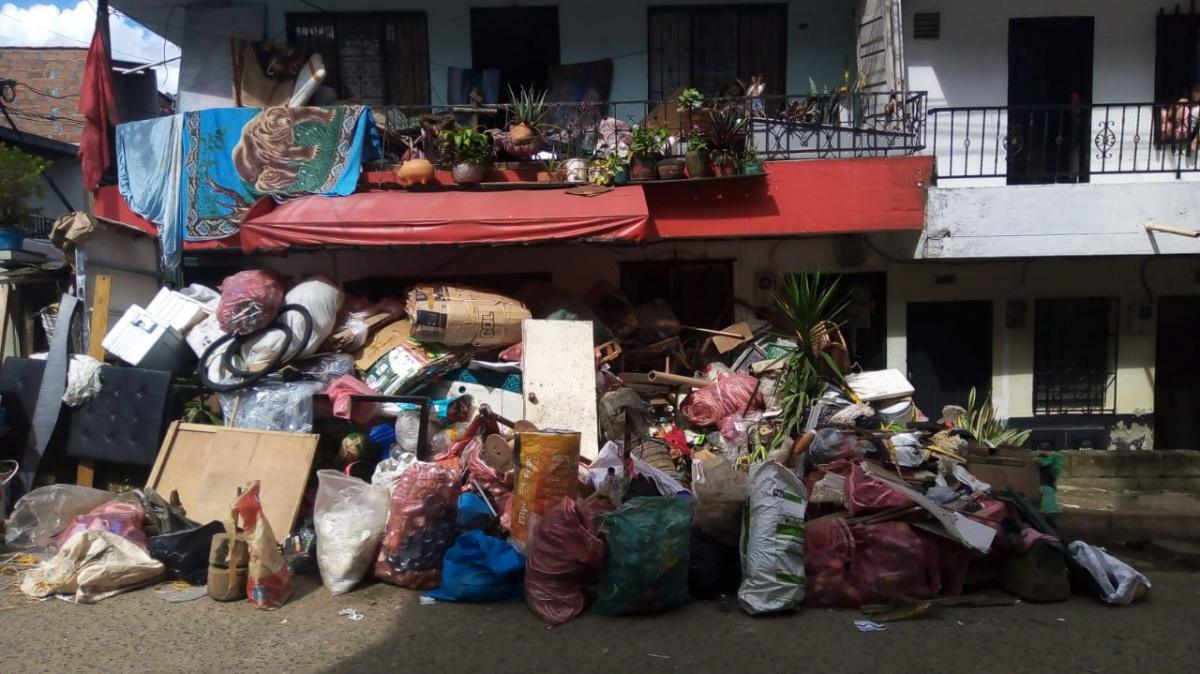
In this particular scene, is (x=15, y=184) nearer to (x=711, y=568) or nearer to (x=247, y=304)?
(x=247, y=304)

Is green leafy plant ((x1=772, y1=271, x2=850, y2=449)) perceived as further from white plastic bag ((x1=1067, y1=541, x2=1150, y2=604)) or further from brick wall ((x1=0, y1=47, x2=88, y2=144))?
brick wall ((x1=0, y1=47, x2=88, y2=144))

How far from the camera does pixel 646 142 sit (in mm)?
8430

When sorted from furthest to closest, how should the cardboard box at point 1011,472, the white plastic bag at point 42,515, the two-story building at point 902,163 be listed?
the two-story building at point 902,163 < the cardboard box at point 1011,472 < the white plastic bag at point 42,515

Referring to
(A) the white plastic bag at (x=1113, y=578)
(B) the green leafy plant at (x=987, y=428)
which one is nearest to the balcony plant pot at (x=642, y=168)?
(B) the green leafy plant at (x=987, y=428)

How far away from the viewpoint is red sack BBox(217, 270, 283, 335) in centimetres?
757

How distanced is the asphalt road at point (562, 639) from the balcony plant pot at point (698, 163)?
180 inches

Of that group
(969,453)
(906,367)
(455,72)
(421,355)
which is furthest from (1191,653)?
(455,72)

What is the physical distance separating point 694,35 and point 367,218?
4.51 meters

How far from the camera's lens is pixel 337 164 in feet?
28.1

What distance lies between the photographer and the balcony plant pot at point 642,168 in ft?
27.9

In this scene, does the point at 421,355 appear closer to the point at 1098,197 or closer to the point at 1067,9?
the point at 1098,197

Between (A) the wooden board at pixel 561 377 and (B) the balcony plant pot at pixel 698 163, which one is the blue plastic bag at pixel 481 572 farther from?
(B) the balcony plant pot at pixel 698 163

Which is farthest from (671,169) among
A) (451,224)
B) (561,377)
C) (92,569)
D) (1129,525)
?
(92,569)

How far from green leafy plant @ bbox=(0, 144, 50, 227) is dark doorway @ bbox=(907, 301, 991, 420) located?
1188 centimetres
